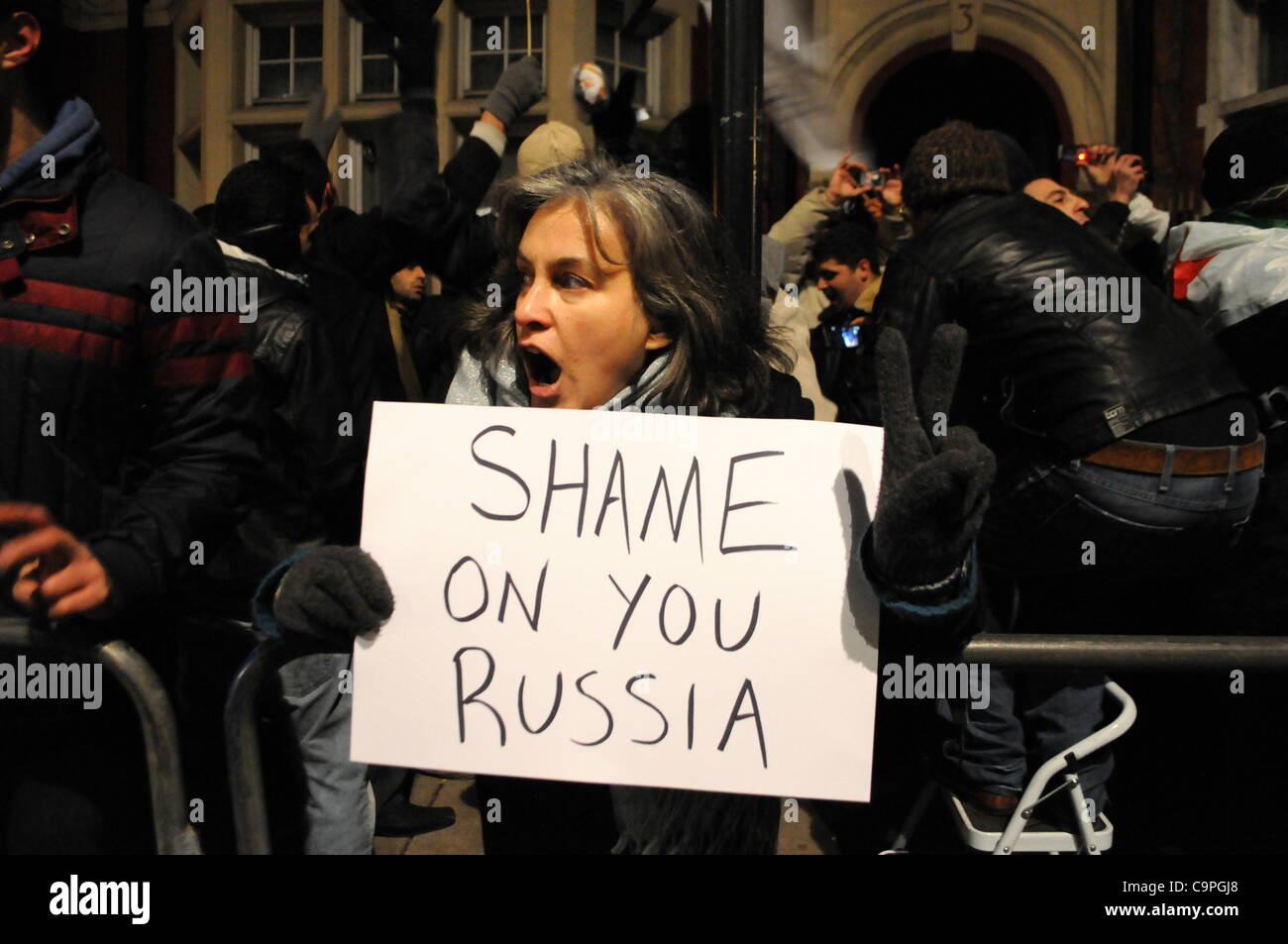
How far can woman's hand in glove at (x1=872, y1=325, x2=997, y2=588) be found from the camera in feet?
3.95

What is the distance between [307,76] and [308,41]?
0.91 feet

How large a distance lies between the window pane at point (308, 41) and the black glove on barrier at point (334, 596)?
Answer: 17.8 ft

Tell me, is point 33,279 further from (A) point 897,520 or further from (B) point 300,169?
(B) point 300,169

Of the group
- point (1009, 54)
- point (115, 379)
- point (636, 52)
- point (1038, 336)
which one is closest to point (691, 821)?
point (115, 379)

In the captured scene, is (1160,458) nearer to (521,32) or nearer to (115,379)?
(115,379)

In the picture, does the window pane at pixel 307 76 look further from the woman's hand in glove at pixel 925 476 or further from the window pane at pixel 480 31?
the woman's hand in glove at pixel 925 476

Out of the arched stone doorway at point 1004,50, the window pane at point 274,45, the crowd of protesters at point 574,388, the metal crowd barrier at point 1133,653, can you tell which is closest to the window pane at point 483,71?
the window pane at point 274,45

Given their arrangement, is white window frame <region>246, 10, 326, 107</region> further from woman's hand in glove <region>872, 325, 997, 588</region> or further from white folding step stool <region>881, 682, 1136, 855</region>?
woman's hand in glove <region>872, 325, 997, 588</region>

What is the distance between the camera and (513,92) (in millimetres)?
3207

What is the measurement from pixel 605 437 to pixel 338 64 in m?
5.37

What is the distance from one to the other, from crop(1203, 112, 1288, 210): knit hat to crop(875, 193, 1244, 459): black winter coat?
0.61 metres

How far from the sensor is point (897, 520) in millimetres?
1237
